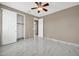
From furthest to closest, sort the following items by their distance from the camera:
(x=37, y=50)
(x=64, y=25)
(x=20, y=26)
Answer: (x=20, y=26) → (x=64, y=25) → (x=37, y=50)

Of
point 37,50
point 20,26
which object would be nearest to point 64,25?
point 37,50

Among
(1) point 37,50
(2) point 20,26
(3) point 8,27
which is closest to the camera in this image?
(1) point 37,50

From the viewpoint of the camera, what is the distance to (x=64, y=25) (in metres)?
4.75

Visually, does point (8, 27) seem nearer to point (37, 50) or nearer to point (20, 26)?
point (20, 26)

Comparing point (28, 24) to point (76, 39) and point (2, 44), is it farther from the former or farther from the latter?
point (76, 39)

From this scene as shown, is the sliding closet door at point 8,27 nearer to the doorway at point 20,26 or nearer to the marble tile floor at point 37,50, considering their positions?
the marble tile floor at point 37,50

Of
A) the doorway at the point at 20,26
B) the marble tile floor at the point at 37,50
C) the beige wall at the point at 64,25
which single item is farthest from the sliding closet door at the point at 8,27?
the beige wall at the point at 64,25

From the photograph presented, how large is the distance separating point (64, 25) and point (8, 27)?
391cm

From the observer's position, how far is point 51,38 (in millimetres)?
5969

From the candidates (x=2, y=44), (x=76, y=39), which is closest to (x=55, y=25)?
(x=76, y=39)

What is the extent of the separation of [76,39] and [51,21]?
2686mm

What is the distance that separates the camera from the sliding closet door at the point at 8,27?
3955 millimetres

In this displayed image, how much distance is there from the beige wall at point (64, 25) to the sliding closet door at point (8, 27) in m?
3.23

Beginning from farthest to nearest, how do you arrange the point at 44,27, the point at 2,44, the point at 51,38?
the point at 44,27
the point at 51,38
the point at 2,44
